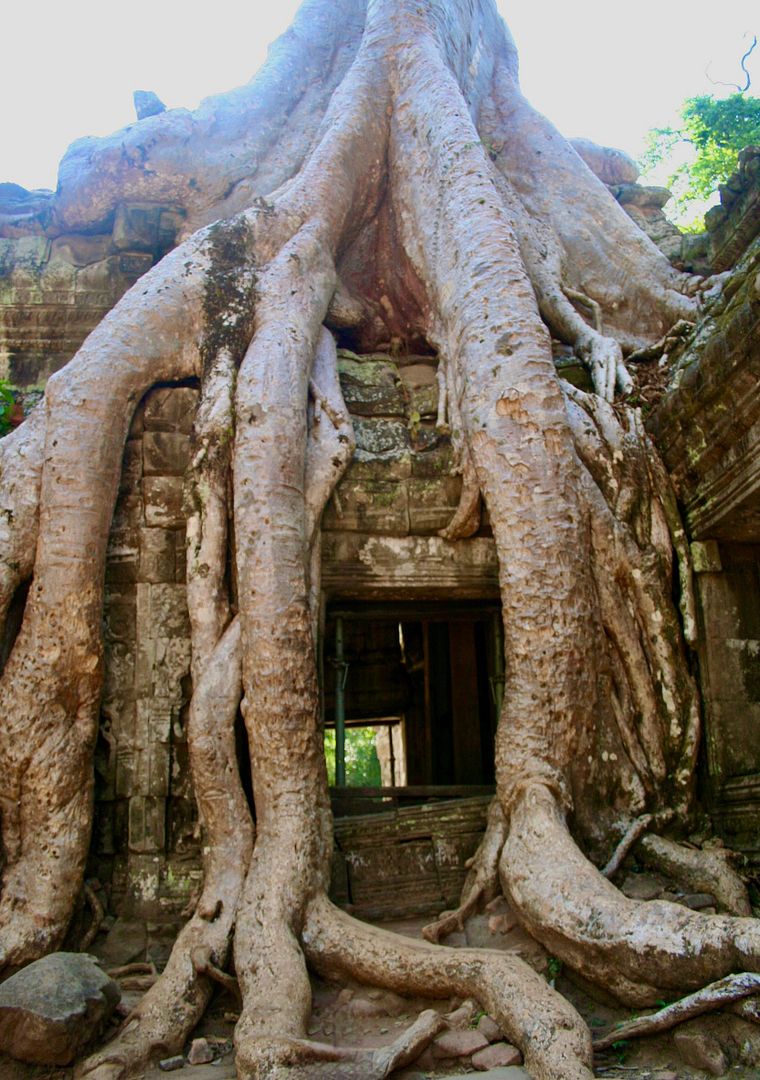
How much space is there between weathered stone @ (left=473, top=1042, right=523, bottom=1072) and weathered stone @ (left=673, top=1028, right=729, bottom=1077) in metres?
0.41

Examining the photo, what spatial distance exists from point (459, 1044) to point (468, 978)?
0.22 meters

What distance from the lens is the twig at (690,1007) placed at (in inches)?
87.5

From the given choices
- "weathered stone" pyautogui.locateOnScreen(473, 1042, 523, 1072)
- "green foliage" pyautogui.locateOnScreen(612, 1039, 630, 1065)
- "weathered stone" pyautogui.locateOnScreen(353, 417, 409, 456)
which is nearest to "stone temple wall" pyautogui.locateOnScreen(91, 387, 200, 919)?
"weathered stone" pyautogui.locateOnScreen(353, 417, 409, 456)

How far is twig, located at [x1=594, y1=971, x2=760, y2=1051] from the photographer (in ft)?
7.29

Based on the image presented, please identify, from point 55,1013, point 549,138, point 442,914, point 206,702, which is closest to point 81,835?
point 206,702

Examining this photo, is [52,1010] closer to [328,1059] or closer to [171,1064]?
[171,1064]

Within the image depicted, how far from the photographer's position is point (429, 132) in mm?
5051

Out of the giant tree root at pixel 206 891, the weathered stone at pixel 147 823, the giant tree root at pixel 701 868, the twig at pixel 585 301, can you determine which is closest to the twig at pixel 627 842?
the giant tree root at pixel 701 868

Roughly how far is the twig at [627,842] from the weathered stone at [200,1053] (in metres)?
1.45

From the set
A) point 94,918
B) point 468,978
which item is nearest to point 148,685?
point 94,918

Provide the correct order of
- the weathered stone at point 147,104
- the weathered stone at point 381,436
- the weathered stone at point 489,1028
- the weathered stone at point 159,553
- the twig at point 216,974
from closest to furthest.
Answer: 1. the weathered stone at point 489,1028
2. the twig at point 216,974
3. the weathered stone at point 159,553
4. the weathered stone at point 381,436
5. the weathered stone at point 147,104

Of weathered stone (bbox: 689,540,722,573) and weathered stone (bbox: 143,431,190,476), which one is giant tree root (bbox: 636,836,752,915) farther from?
weathered stone (bbox: 143,431,190,476)

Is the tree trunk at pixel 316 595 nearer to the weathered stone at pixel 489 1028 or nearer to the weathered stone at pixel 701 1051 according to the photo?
the weathered stone at pixel 489 1028

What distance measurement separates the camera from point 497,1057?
231cm
